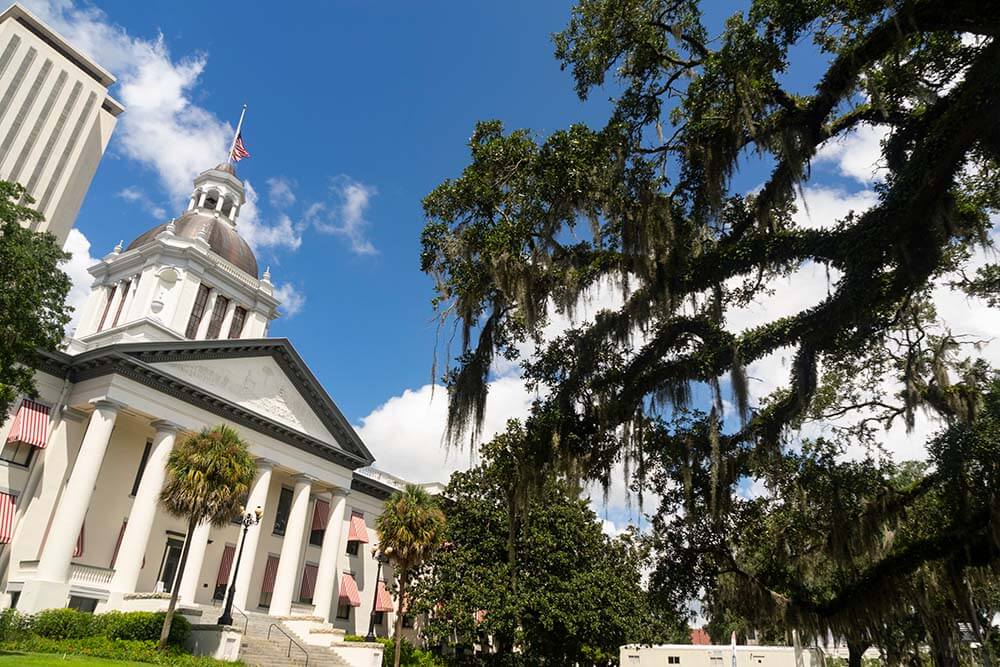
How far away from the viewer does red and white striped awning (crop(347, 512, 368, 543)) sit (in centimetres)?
3603

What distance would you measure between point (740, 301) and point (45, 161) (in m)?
62.9

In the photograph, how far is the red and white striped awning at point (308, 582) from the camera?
33.1 metres

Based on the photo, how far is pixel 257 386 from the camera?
1235 inches

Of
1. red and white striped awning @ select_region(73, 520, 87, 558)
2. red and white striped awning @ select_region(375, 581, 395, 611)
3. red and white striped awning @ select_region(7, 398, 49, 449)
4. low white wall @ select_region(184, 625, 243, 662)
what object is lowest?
low white wall @ select_region(184, 625, 243, 662)

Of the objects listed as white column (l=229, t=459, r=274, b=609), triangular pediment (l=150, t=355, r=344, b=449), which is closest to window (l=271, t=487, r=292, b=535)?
white column (l=229, t=459, r=274, b=609)

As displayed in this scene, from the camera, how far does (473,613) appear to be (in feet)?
95.9

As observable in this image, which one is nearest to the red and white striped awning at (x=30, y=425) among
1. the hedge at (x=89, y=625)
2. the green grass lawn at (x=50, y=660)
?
the hedge at (x=89, y=625)

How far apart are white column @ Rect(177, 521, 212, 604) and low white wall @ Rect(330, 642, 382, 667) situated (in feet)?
20.4

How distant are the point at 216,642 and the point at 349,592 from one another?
13354 millimetres

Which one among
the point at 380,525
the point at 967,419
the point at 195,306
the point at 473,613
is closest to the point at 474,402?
the point at 967,419

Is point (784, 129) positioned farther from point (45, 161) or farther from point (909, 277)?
point (45, 161)

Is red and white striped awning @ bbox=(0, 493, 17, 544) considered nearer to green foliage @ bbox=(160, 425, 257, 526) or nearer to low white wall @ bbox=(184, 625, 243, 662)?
green foliage @ bbox=(160, 425, 257, 526)

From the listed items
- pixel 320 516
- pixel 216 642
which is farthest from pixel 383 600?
pixel 216 642

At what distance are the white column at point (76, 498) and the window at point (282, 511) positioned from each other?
11089 millimetres
